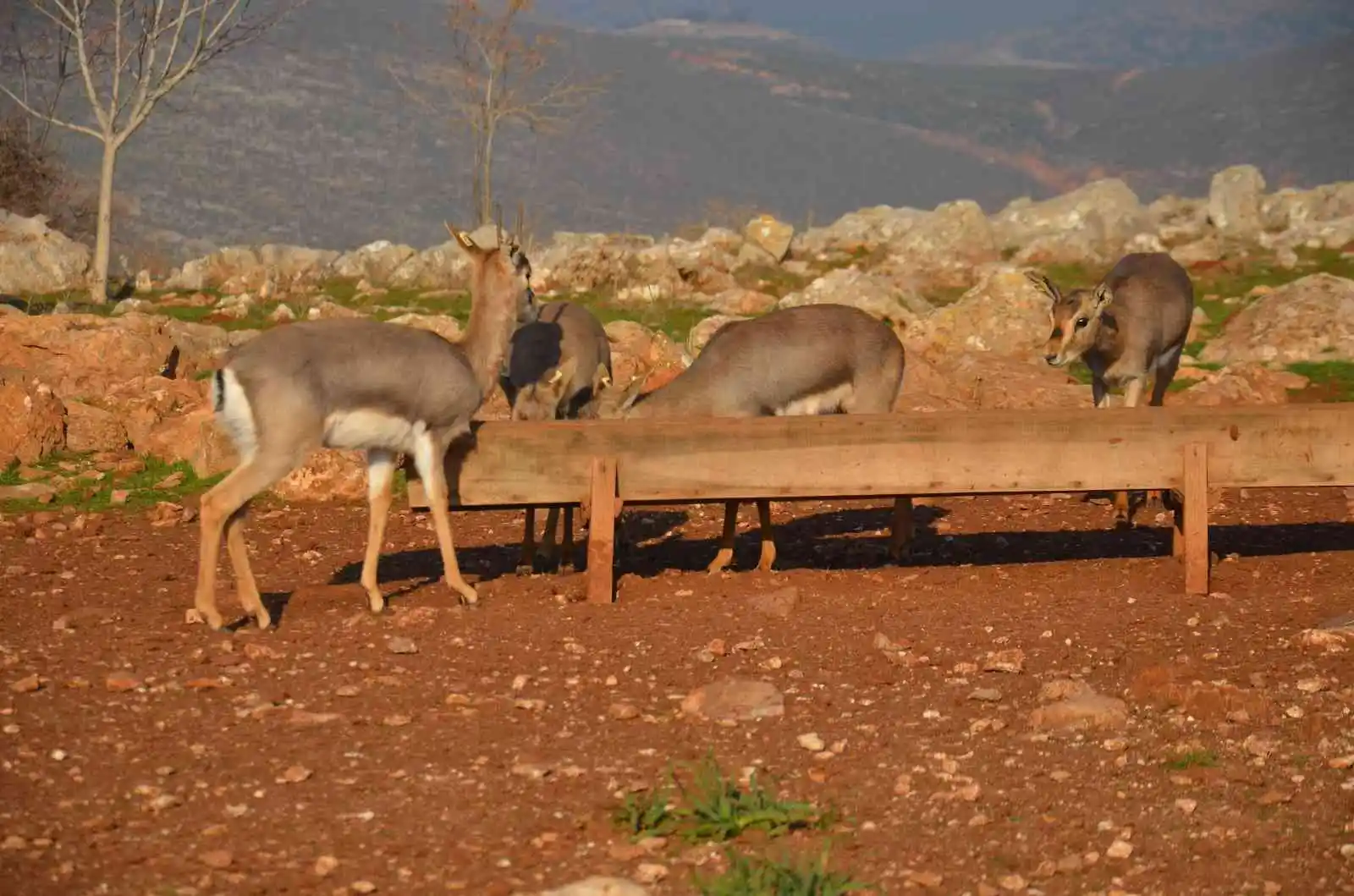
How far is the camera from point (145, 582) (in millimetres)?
10750

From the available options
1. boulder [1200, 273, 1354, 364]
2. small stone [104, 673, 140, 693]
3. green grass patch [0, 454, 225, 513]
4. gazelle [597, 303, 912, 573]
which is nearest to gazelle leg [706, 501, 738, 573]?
gazelle [597, 303, 912, 573]

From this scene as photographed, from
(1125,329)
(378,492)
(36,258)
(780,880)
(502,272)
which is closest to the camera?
(780,880)

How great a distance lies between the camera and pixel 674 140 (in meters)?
70.1

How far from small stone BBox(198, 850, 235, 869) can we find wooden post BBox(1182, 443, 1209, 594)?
19.9 feet

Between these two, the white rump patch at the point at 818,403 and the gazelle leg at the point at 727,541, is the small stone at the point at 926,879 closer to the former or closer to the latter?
→ the gazelle leg at the point at 727,541

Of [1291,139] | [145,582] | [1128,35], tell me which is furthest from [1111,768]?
[1128,35]

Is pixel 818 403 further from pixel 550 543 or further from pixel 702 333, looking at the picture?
pixel 702 333

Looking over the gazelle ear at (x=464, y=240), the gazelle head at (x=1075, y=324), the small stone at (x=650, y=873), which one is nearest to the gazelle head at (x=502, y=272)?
the gazelle ear at (x=464, y=240)

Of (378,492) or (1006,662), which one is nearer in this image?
(1006,662)

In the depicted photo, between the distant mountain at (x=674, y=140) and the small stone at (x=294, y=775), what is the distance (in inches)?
1086

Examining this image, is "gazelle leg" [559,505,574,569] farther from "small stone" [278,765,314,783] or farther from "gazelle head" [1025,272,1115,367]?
"small stone" [278,765,314,783]

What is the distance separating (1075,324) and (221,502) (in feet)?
22.2

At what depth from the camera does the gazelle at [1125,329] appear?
13.4 m

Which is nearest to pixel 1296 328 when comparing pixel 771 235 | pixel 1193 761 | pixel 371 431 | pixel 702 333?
pixel 702 333
